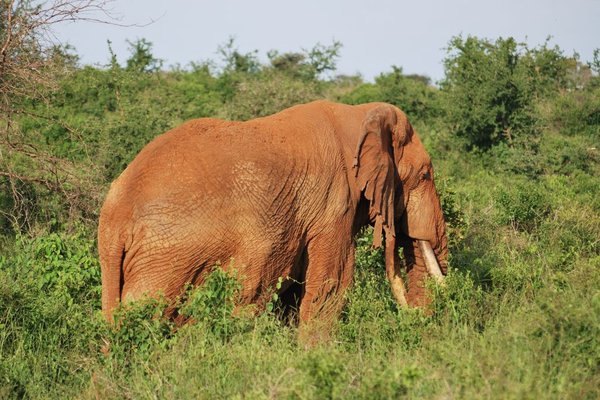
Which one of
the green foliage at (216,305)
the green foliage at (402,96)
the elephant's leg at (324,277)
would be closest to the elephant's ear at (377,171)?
the elephant's leg at (324,277)

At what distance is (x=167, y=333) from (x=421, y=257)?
9.58 feet

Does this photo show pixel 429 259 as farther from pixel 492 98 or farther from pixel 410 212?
pixel 492 98

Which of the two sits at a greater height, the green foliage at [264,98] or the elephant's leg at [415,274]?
the green foliage at [264,98]

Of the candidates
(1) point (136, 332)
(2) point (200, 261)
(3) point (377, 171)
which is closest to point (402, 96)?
(3) point (377, 171)

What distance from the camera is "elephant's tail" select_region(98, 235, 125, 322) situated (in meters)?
6.86

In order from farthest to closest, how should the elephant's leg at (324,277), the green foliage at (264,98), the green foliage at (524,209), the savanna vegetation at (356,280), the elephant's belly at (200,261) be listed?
the green foliage at (264,98) < the green foliage at (524,209) < the elephant's leg at (324,277) < the elephant's belly at (200,261) < the savanna vegetation at (356,280)

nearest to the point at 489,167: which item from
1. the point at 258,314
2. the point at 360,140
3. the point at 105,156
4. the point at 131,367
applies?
the point at 105,156

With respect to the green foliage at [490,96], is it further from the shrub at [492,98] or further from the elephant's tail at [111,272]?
the elephant's tail at [111,272]

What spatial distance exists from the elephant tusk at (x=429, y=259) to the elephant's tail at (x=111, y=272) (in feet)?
10.0

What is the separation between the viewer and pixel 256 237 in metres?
7.21

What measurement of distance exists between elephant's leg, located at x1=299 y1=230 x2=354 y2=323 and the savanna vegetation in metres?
0.21

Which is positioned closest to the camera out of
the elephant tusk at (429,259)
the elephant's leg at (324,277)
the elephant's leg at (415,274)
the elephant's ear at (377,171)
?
the elephant's leg at (324,277)

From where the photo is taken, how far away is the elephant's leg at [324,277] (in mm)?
7750

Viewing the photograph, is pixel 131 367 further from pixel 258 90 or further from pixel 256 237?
pixel 258 90
